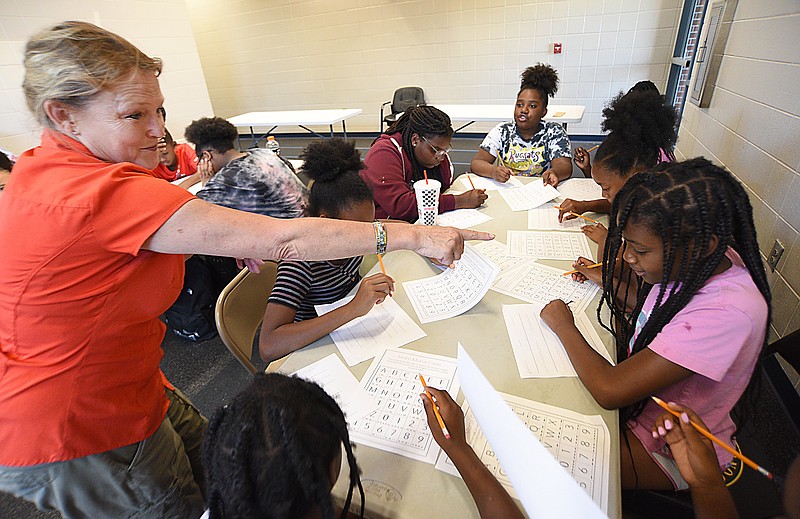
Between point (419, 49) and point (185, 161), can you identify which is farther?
point (419, 49)

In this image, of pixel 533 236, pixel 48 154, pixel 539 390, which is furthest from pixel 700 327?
pixel 48 154

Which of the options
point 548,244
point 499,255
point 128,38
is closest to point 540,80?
point 548,244

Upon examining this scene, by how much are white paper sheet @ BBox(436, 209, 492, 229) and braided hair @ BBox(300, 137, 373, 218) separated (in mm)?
468

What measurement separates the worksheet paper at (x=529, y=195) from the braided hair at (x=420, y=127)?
43 cm

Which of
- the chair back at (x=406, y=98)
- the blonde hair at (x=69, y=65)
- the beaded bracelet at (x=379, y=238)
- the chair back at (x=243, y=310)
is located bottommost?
the chair back at (x=243, y=310)

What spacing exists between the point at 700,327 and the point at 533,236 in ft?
2.58

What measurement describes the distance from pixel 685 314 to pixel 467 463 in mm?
560

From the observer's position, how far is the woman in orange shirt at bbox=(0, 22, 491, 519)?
663 mm

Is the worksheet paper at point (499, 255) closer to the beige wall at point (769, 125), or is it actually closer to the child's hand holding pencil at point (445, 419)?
the child's hand holding pencil at point (445, 419)

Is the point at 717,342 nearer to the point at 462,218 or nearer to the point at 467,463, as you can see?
the point at 467,463

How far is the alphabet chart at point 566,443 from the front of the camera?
0.67 m

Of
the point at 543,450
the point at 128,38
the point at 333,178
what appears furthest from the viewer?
the point at 128,38

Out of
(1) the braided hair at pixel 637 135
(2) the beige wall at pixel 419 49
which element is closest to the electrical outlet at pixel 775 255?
(1) the braided hair at pixel 637 135

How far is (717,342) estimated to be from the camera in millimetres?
784
